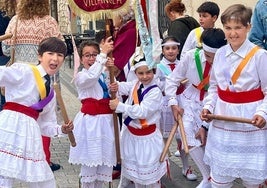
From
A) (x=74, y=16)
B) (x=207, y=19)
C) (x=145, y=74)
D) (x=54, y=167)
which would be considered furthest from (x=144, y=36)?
(x=54, y=167)

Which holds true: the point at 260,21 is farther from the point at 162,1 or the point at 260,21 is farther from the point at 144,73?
the point at 162,1

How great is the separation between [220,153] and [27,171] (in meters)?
1.53

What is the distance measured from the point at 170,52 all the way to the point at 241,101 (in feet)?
5.94

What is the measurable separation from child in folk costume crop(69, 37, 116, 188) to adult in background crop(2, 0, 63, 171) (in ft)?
2.85

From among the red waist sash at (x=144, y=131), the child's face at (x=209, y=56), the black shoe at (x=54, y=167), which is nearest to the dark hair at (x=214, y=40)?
the child's face at (x=209, y=56)

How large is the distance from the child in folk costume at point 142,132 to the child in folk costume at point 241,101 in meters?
0.79

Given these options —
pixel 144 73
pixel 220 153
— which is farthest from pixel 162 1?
pixel 220 153

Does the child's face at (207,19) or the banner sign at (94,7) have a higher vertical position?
the banner sign at (94,7)

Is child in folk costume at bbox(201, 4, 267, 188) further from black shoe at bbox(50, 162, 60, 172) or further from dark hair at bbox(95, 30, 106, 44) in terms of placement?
black shoe at bbox(50, 162, 60, 172)

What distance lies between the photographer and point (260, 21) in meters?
5.13

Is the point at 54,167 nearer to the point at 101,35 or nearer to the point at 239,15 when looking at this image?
the point at 101,35

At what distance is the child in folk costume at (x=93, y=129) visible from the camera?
15.9 ft

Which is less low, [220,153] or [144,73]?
[144,73]

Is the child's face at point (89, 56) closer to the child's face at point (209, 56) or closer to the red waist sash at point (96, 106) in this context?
the red waist sash at point (96, 106)
